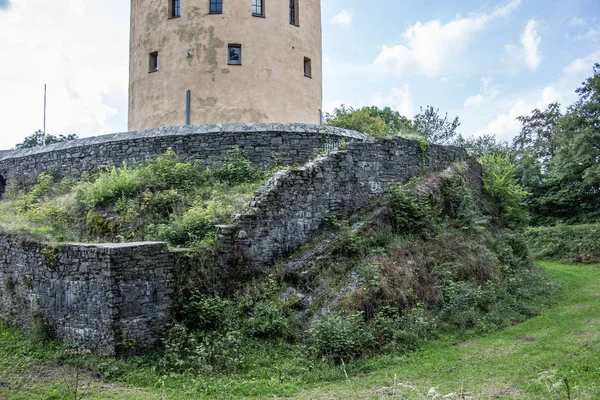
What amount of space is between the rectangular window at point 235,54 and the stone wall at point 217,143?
12.9 feet

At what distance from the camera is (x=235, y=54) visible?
53.6ft

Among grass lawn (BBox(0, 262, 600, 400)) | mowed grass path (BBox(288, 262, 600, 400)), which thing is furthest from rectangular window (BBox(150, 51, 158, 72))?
mowed grass path (BBox(288, 262, 600, 400))

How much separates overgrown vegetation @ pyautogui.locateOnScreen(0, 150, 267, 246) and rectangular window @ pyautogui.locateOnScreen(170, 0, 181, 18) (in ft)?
20.5

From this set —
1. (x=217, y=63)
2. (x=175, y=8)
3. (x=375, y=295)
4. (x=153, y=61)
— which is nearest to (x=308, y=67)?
(x=217, y=63)

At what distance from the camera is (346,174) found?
469 inches

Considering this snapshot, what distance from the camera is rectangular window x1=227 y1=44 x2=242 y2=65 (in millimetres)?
16250

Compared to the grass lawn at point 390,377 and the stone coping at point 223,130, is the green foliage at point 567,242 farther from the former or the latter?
the grass lawn at point 390,377

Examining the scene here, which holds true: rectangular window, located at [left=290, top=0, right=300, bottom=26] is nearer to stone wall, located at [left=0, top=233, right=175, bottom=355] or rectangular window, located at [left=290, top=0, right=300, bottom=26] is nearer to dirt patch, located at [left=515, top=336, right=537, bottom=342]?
stone wall, located at [left=0, top=233, right=175, bottom=355]

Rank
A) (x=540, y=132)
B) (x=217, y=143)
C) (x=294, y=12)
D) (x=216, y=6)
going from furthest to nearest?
(x=540, y=132), (x=294, y=12), (x=216, y=6), (x=217, y=143)

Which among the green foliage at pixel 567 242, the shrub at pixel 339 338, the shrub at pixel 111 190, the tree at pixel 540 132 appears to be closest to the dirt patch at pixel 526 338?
the shrub at pixel 339 338

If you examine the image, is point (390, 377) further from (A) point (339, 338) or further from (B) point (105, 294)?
(B) point (105, 294)

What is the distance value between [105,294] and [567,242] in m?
22.0

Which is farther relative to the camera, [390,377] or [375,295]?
[375,295]

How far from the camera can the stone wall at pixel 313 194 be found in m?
9.94
